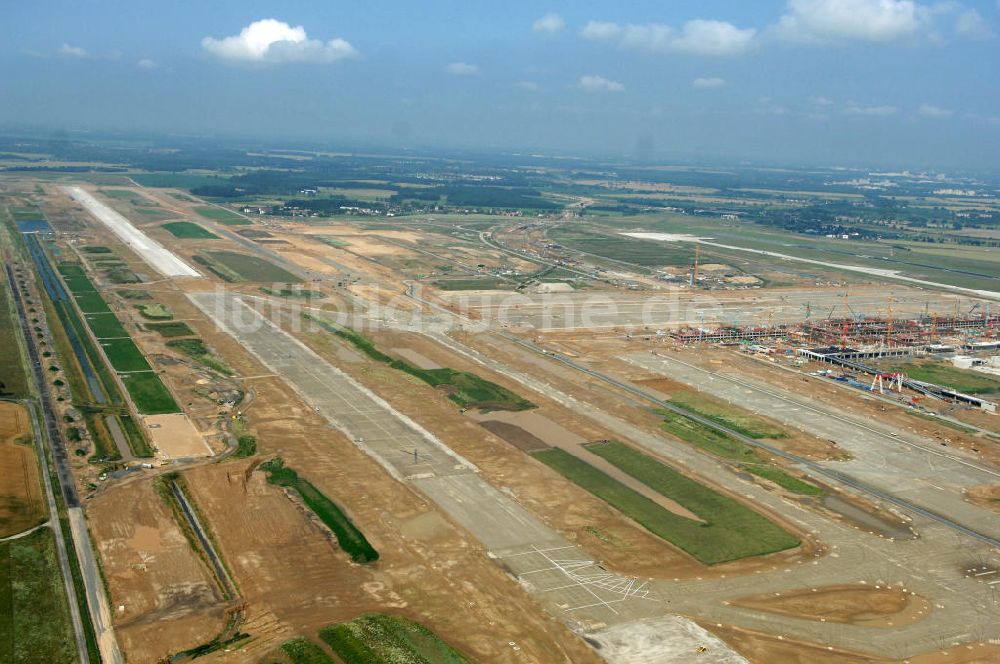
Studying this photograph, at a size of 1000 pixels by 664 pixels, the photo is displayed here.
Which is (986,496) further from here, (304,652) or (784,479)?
(304,652)

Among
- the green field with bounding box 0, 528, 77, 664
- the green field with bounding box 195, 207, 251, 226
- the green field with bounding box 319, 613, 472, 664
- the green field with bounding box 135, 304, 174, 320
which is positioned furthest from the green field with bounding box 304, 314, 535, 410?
the green field with bounding box 195, 207, 251, 226

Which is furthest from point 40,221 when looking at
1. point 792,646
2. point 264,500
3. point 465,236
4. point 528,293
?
point 792,646

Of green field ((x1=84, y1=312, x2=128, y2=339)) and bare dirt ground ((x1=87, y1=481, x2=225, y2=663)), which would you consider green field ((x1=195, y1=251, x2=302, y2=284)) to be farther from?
bare dirt ground ((x1=87, y1=481, x2=225, y2=663))

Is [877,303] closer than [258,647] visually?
No

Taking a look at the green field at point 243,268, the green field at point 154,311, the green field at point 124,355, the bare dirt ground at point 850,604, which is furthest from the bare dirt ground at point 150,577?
the green field at point 243,268

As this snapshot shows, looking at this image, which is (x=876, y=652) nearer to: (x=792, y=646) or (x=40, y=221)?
(x=792, y=646)

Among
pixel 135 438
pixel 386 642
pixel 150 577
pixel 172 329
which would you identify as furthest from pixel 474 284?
pixel 386 642
